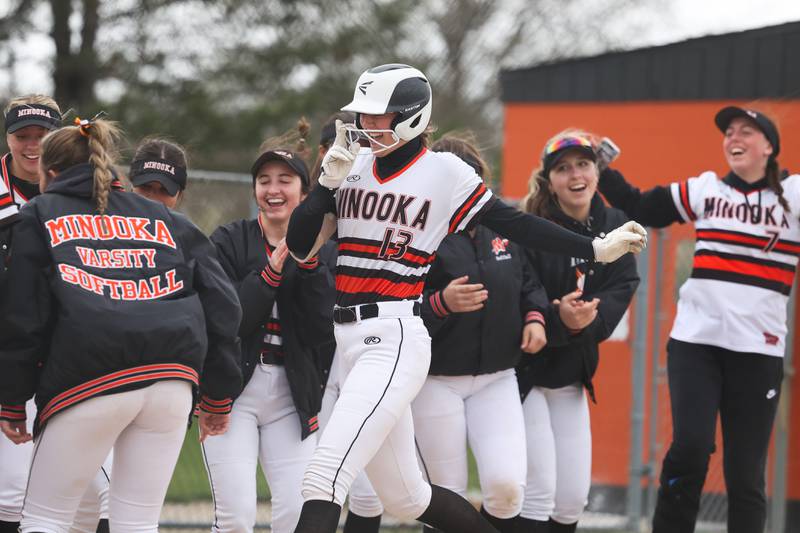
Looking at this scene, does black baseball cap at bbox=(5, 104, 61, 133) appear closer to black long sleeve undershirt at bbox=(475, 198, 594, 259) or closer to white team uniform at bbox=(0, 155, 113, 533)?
white team uniform at bbox=(0, 155, 113, 533)

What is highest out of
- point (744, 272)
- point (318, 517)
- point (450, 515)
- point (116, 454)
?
point (744, 272)

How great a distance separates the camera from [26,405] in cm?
461

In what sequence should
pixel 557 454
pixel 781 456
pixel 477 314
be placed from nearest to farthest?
1. pixel 477 314
2. pixel 557 454
3. pixel 781 456

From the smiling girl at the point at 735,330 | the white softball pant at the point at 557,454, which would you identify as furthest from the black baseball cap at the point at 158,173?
the smiling girl at the point at 735,330

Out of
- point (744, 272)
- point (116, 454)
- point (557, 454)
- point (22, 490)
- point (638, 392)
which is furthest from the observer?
point (638, 392)

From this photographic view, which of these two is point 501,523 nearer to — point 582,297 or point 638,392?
point 582,297

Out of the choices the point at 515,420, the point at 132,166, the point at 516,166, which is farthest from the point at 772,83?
the point at 132,166

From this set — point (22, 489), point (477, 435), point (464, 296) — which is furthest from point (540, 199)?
point (22, 489)

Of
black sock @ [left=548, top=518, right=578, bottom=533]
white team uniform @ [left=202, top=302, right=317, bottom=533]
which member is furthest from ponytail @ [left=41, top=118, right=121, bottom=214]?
black sock @ [left=548, top=518, right=578, bottom=533]

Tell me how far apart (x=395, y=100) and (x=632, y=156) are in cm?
525

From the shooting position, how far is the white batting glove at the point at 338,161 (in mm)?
4188

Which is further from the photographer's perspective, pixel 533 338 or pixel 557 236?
pixel 533 338

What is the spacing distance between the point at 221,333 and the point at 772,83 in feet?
19.2

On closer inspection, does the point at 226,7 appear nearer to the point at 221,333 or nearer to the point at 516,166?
the point at 516,166
